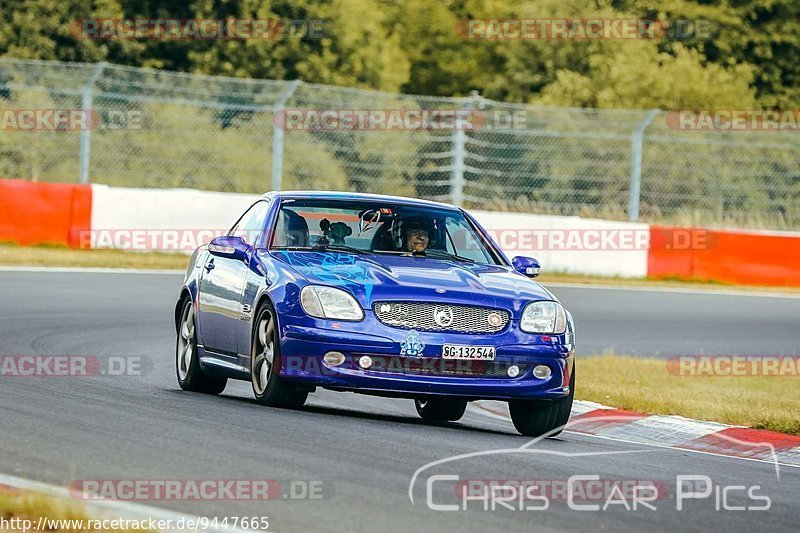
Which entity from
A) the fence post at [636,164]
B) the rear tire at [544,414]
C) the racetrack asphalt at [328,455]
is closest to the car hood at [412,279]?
the rear tire at [544,414]

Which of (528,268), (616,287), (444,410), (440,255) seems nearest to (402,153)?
(616,287)

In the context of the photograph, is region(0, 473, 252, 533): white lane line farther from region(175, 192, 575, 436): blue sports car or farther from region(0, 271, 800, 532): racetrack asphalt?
region(175, 192, 575, 436): blue sports car

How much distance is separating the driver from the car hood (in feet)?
0.90

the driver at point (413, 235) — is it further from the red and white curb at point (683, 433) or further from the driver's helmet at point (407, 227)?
the red and white curb at point (683, 433)

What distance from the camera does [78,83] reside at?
28.0 meters

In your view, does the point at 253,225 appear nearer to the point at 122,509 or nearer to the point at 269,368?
the point at 269,368

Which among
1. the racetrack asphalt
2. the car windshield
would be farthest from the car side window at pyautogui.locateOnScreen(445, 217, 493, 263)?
the racetrack asphalt

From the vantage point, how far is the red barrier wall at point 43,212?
24359mm

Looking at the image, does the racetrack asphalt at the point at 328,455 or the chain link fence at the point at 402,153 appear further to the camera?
the chain link fence at the point at 402,153

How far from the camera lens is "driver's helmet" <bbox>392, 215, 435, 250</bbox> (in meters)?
10.7

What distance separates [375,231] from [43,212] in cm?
1480

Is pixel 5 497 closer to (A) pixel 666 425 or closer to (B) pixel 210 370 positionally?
(B) pixel 210 370

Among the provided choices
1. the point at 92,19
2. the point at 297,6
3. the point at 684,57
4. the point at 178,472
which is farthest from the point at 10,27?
the point at 178,472

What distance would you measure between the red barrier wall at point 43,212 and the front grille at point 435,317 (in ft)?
51.1
